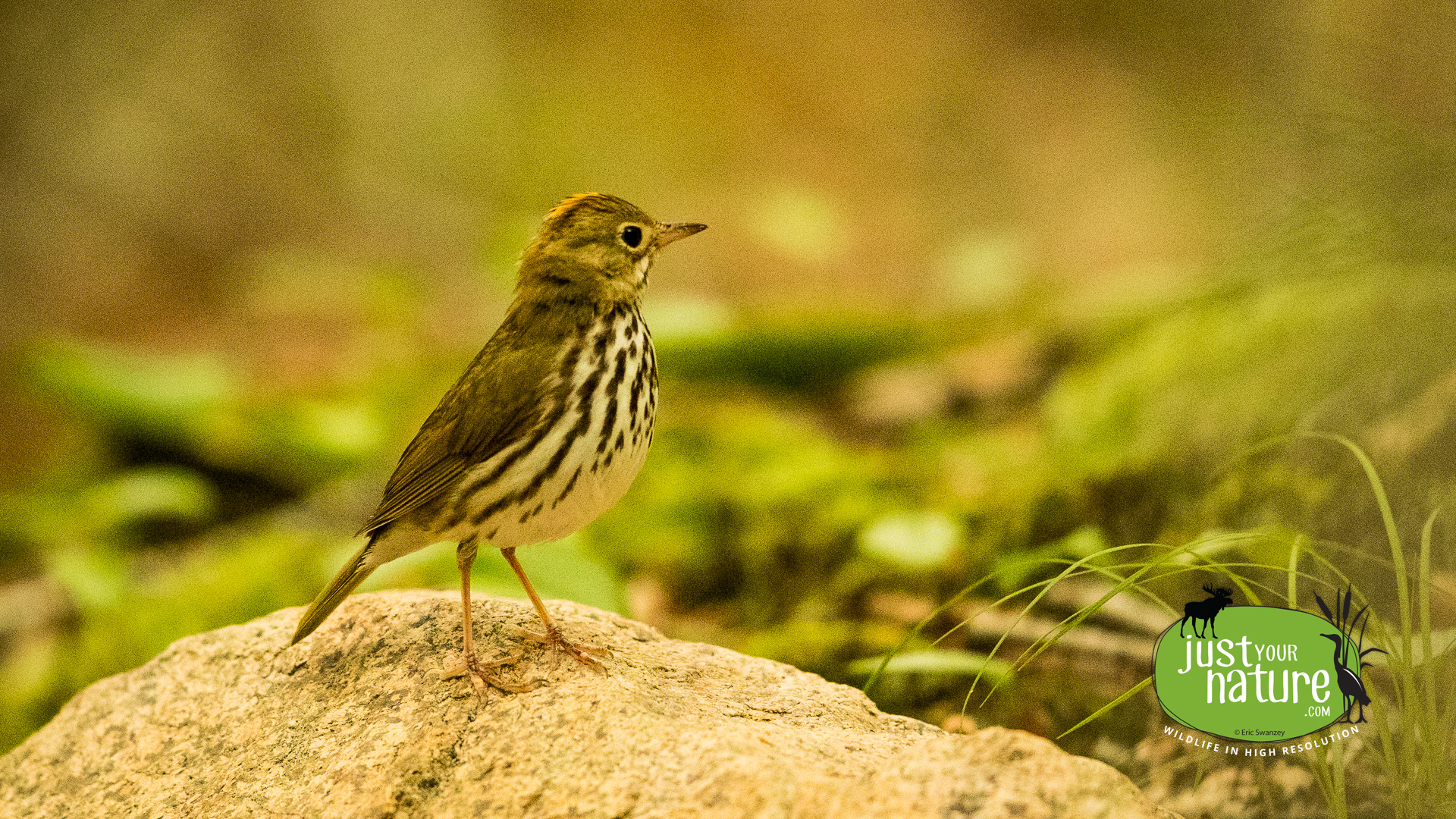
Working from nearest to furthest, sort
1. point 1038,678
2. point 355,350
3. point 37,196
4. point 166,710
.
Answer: point 166,710 → point 1038,678 → point 355,350 → point 37,196

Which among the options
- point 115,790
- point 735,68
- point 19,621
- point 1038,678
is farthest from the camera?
point 735,68

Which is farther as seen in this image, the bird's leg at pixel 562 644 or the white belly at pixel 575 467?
the white belly at pixel 575 467

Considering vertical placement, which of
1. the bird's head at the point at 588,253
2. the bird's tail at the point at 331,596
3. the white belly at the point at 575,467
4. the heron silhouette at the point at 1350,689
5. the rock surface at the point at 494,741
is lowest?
the heron silhouette at the point at 1350,689

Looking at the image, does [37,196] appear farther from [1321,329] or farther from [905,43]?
[1321,329]

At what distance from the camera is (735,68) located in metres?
12.4

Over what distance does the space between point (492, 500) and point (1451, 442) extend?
2.58m

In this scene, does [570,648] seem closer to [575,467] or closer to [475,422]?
[575,467]

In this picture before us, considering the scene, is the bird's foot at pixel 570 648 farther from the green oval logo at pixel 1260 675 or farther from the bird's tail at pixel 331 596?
the green oval logo at pixel 1260 675

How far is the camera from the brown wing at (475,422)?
2.70m

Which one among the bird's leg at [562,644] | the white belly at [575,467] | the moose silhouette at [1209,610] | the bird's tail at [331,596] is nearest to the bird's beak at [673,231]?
the white belly at [575,467]

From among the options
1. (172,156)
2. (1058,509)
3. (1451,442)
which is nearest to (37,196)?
(172,156)

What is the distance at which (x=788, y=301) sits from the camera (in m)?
7.84

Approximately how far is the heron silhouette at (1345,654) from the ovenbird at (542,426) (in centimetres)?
158

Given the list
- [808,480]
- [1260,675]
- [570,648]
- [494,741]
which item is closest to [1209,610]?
[1260,675]
